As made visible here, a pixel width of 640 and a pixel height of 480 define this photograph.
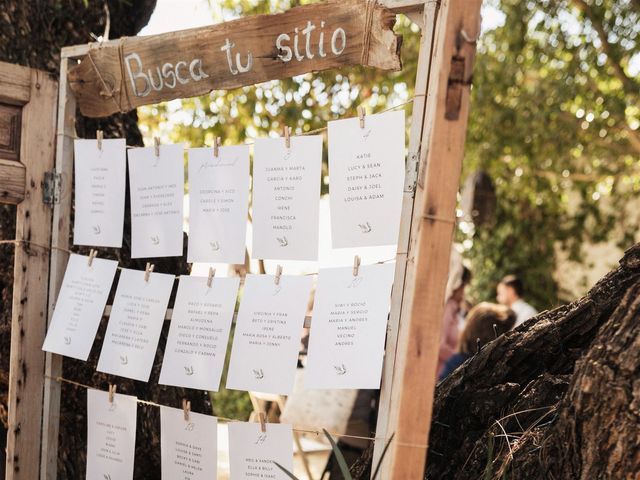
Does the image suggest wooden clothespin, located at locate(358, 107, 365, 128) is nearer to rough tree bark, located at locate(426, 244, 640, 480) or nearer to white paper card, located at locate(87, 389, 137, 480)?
rough tree bark, located at locate(426, 244, 640, 480)

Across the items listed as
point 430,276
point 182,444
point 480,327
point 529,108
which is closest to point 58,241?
point 182,444

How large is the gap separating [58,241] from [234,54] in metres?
0.99

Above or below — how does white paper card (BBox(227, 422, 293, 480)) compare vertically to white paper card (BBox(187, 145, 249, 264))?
below

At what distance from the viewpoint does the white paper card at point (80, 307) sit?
8.80 ft

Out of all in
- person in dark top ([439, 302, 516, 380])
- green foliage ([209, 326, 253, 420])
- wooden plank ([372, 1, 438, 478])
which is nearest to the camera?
wooden plank ([372, 1, 438, 478])

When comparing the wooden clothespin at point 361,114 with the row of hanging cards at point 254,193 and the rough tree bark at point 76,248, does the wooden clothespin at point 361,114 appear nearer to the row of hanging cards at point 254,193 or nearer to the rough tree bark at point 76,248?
the row of hanging cards at point 254,193

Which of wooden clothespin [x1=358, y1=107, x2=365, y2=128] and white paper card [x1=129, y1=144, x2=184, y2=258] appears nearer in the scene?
wooden clothespin [x1=358, y1=107, x2=365, y2=128]

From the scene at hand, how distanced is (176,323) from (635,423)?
4.49 ft

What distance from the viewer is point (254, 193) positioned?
228 centimetres

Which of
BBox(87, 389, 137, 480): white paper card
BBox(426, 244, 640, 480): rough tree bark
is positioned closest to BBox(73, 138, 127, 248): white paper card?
BBox(87, 389, 137, 480): white paper card

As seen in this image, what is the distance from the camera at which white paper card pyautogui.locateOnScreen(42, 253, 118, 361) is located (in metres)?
2.68

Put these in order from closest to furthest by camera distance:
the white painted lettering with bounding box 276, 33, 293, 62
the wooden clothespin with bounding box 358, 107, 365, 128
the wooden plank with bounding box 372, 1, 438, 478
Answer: the wooden plank with bounding box 372, 1, 438, 478, the wooden clothespin with bounding box 358, 107, 365, 128, the white painted lettering with bounding box 276, 33, 293, 62

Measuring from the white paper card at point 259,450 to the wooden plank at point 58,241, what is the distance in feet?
2.83

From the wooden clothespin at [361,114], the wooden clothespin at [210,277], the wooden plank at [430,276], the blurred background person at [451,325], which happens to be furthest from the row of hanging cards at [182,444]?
the blurred background person at [451,325]
